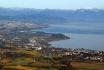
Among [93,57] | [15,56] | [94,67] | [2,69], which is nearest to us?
[2,69]

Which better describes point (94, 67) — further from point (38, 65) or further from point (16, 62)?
point (16, 62)

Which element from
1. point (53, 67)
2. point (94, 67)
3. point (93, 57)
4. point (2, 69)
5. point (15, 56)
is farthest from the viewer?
point (93, 57)

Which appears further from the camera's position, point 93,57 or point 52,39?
point 52,39

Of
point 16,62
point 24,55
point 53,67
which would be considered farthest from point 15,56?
point 53,67

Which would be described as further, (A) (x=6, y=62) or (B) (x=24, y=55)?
(B) (x=24, y=55)

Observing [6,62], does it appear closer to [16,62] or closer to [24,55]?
[16,62]

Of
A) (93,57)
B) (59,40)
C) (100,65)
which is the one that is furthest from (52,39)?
(100,65)

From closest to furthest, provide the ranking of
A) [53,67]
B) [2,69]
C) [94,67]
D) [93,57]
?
1. [2,69]
2. [53,67]
3. [94,67]
4. [93,57]

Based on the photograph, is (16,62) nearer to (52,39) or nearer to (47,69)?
(47,69)

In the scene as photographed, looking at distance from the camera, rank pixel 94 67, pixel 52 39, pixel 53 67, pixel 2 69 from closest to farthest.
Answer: pixel 2 69
pixel 53 67
pixel 94 67
pixel 52 39
